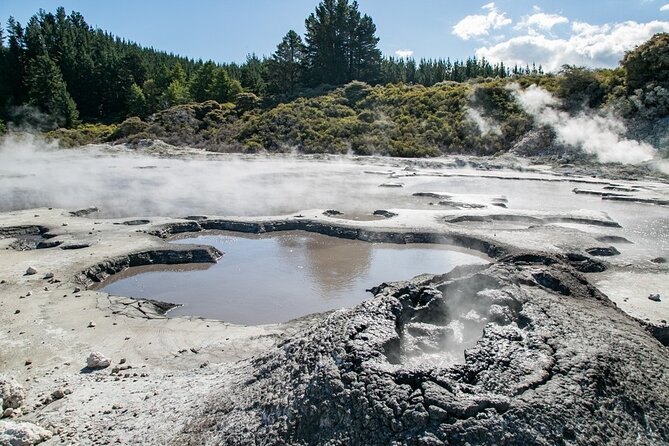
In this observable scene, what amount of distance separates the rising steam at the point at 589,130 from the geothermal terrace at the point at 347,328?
11866mm

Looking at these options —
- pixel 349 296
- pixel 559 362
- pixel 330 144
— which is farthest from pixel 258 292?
pixel 330 144

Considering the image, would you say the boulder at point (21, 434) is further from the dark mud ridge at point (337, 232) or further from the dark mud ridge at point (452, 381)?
the dark mud ridge at point (337, 232)

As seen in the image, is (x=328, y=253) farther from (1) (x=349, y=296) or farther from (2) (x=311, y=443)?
(2) (x=311, y=443)

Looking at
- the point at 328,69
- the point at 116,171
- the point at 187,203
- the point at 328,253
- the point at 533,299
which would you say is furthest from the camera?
the point at 328,69

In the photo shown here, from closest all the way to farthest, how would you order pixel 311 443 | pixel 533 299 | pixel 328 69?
pixel 311 443, pixel 533 299, pixel 328 69

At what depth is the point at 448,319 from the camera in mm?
5340

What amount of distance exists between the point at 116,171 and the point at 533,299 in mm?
28550

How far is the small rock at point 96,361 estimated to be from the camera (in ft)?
21.4

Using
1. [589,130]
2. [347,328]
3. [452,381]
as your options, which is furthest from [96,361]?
[589,130]

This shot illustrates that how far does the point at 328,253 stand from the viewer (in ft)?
41.9

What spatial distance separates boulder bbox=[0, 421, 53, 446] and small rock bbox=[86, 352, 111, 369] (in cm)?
163

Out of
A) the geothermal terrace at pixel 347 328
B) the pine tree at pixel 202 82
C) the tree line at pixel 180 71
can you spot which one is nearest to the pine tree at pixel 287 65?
the tree line at pixel 180 71

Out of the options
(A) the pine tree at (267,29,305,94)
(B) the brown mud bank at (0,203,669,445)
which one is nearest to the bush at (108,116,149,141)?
(A) the pine tree at (267,29,305,94)

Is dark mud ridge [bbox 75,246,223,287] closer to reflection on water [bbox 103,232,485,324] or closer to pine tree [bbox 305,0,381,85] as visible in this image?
reflection on water [bbox 103,232,485,324]
